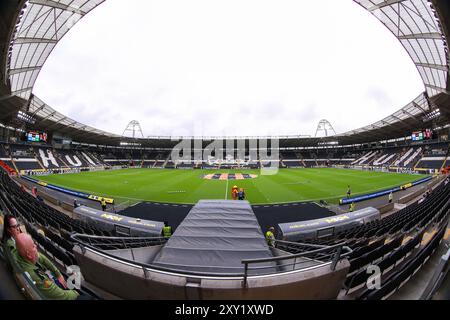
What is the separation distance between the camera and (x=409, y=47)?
17.1 metres

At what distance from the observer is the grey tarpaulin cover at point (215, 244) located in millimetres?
4887

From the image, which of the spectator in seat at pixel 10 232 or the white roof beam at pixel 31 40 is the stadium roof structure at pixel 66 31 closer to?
the white roof beam at pixel 31 40

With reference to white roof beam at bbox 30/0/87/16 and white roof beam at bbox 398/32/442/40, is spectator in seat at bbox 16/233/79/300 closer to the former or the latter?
white roof beam at bbox 30/0/87/16

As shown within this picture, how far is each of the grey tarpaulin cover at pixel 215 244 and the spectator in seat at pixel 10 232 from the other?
2.93 m

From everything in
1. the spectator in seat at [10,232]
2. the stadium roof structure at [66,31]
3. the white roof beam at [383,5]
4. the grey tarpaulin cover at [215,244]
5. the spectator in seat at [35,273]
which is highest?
the white roof beam at [383,5]

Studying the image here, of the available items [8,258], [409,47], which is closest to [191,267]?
[8,258]

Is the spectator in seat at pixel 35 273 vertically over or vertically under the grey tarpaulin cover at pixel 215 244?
over

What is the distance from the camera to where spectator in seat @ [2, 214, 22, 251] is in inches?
112

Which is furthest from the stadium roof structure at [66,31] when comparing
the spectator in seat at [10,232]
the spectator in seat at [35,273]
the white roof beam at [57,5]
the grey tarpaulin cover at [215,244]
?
the grey tarpaulin cover at [215,244]

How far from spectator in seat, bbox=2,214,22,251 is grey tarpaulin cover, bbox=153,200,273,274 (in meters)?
2.93

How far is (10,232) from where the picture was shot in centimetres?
294

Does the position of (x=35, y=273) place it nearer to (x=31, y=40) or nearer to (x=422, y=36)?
(x=31, y=40)
